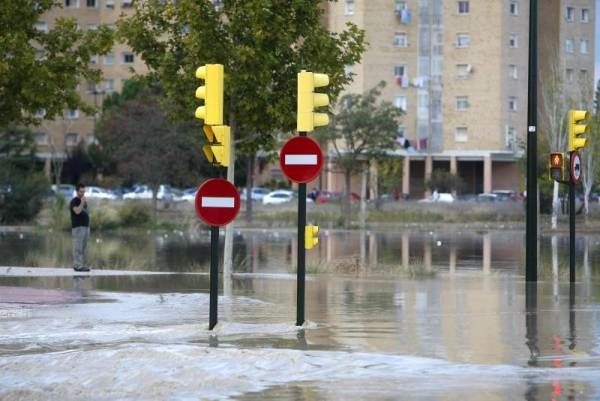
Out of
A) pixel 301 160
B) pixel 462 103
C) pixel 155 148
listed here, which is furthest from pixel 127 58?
pixel 301 160

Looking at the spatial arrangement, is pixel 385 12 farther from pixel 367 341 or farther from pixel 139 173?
pixel 367 341

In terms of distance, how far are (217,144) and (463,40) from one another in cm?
7875

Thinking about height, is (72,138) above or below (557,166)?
above

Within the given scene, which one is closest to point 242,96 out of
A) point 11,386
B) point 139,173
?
point 11,386

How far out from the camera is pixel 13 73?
72.5ft

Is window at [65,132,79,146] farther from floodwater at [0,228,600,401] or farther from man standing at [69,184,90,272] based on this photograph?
man standing at [69,184,90,272]

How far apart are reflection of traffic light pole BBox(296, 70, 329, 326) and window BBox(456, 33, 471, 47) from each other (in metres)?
77.6

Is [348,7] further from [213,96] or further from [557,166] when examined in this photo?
[213,96]

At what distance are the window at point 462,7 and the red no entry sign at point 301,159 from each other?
258ft

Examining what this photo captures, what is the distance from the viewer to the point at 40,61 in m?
22.8

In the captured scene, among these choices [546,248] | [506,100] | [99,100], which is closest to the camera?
[546,248]

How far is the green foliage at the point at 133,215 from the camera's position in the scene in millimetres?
56562

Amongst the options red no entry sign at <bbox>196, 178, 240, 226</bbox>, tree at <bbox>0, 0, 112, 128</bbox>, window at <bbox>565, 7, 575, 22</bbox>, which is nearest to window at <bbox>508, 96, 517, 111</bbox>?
window at <bbox>565, 7, 575, 22</bbox>

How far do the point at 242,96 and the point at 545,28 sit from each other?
76.0m
